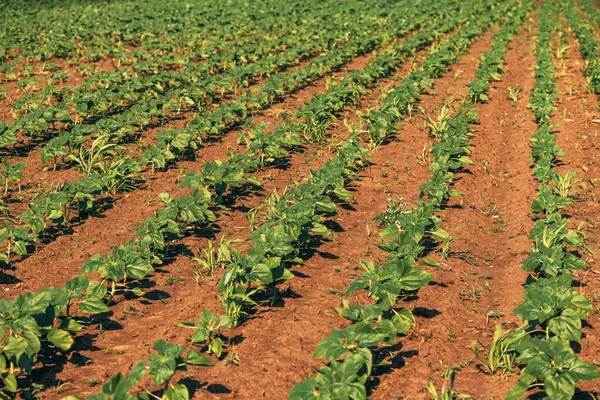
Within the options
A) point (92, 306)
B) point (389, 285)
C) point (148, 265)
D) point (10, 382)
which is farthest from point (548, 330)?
point (10, 382)

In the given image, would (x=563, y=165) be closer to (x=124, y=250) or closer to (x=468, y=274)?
(x=468, y=274)

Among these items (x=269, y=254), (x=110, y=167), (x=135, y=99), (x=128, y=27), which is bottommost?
(x=269, y=254)

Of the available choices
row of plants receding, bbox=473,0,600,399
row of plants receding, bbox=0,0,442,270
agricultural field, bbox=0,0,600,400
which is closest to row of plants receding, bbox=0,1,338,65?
agricultural field, bbox=0,0,600,400

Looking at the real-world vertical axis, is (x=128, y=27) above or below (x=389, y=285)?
above

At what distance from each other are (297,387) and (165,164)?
223 inches

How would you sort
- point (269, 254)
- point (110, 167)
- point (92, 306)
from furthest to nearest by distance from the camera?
point (110, 167)
point (269, 254)
point (92, 306)

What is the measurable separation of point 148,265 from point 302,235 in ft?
5.70

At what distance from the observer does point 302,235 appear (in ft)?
23.4

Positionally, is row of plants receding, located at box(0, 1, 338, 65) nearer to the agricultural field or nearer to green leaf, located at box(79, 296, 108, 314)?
the agricultural field

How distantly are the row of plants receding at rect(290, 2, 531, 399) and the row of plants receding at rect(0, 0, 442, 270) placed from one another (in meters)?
2.61

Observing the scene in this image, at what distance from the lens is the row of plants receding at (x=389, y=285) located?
4.57 meters

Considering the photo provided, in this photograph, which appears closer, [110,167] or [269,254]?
[269,254]

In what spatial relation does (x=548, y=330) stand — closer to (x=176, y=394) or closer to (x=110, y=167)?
(x=176, y=394)

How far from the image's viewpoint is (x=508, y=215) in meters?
8.44
